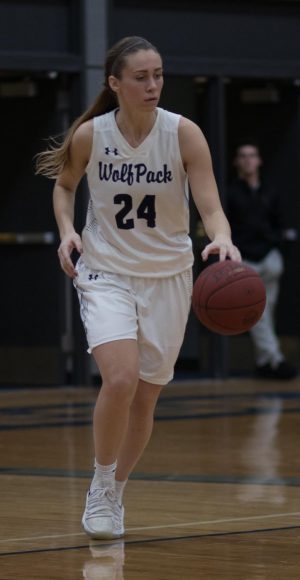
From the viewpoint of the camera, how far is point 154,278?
5.98 meters

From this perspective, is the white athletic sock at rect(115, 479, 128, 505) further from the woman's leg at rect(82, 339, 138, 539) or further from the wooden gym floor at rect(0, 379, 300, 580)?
the wooden gym floor at rect(0, 379, 300, 580)

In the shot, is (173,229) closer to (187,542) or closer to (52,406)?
(187,542)

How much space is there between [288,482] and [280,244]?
718cm

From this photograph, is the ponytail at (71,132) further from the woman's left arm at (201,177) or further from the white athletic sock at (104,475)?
the white athletic sock at (104,475)

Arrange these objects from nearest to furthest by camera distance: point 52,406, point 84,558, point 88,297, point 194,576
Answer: point 194,576 → point 84,558 → point 88,297 → point 52,406

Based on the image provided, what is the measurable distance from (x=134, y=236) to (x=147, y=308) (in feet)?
0.96

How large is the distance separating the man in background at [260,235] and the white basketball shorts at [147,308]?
7.77 meters

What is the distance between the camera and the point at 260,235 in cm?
1384

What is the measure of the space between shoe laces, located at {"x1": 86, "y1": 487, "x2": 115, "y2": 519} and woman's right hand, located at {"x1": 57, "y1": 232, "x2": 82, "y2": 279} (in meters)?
0.87

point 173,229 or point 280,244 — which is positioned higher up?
point 173,229

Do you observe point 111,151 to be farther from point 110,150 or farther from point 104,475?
point 104,475

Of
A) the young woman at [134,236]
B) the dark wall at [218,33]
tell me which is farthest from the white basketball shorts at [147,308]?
the dark wall at [218,33]

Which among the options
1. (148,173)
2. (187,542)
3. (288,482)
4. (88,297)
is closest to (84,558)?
(187,542)

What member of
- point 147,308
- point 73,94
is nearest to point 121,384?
point 147,308
